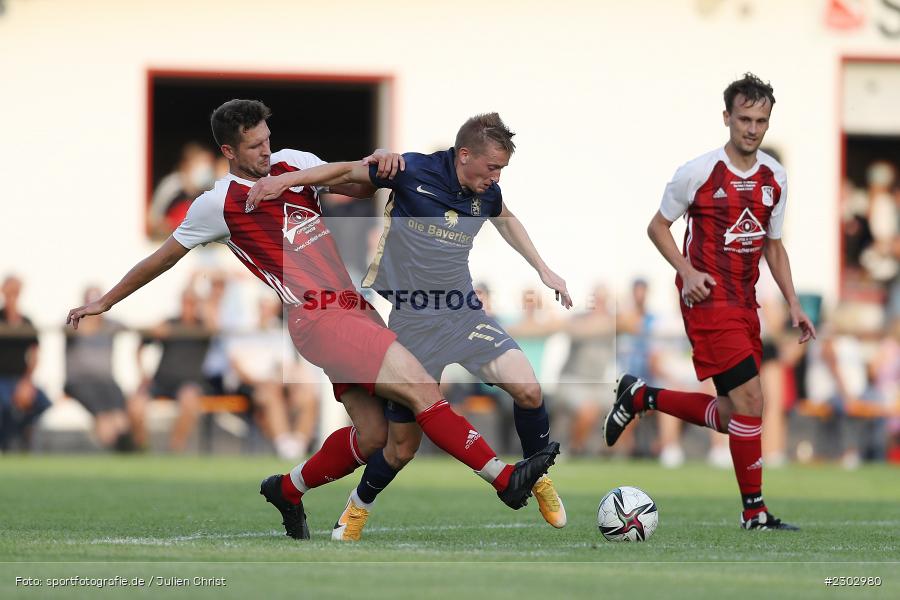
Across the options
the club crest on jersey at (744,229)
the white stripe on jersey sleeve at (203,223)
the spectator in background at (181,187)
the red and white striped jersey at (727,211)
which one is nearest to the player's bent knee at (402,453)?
the white stripe on jersey sleeve at (203,223)

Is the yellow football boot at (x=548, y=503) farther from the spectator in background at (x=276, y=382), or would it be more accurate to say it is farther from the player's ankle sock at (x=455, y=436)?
the spectator in background at (x=276, y=382)

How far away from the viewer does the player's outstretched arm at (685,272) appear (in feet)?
27.0

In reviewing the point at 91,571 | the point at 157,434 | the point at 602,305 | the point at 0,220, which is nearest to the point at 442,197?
the point at 91,571

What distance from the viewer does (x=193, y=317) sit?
16.4 meters

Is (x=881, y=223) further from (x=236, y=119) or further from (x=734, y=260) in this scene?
(x=236, y=119)

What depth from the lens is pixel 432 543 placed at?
24.2ft

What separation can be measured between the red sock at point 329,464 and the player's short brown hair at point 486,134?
1.44m

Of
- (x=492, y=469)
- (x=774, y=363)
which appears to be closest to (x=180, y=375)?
(x=774, y=363)

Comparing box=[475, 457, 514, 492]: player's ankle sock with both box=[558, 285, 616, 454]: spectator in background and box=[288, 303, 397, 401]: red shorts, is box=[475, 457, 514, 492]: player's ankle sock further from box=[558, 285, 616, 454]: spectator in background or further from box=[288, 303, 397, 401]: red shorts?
box=[558, 285, 616, 454]: spectator in background

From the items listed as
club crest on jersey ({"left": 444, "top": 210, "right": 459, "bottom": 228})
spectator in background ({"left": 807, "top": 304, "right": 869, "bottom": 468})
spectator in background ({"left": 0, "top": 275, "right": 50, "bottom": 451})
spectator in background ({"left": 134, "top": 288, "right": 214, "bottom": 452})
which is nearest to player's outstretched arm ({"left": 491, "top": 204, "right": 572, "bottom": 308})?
club crest on jersey ({"left": 444, "top": 210, "right": 459, "bottom": 228})

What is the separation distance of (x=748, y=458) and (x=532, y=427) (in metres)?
1.38

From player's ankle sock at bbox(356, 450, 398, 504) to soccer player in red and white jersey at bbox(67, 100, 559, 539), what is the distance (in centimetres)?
9

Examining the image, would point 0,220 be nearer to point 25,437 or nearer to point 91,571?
point 25,437

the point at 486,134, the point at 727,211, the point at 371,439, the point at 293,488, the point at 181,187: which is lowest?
the point at 293,488
